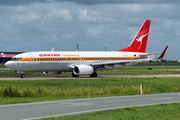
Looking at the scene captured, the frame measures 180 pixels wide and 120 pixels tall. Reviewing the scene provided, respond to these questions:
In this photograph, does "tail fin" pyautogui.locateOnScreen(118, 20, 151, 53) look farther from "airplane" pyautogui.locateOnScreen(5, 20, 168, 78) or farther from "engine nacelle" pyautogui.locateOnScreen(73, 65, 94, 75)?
"engine nacelle" pyautogui.locateOnScreen(73, 65, 94, 75)

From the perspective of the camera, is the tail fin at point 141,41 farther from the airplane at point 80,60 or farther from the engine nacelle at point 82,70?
the engine nacelle at point 82,70

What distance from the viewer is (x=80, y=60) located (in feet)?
160

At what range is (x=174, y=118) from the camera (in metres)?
13.5

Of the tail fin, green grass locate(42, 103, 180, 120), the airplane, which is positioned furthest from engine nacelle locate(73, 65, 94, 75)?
green grass locate(42, 103, 180, 120)

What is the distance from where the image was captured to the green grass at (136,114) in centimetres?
1344

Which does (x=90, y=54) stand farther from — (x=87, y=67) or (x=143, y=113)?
(x=143, y=113)

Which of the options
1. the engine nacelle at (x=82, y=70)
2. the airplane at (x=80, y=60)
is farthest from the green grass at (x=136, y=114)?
the airplane at (x=80, y=60)

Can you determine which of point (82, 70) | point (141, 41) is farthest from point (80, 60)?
point (141, 41)

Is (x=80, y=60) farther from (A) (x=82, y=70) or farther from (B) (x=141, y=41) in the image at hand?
(B) (x=141, y=41)

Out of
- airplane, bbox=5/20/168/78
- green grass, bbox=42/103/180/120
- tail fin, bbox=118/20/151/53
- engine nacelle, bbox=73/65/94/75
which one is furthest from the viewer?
tail fin, bbox=118/20/151/53

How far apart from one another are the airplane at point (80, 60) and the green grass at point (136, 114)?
98.6ft

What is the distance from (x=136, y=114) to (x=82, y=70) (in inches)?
1245

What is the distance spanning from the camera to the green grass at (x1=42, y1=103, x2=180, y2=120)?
13439mm

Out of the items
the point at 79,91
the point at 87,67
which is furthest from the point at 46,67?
the point at 79,91
